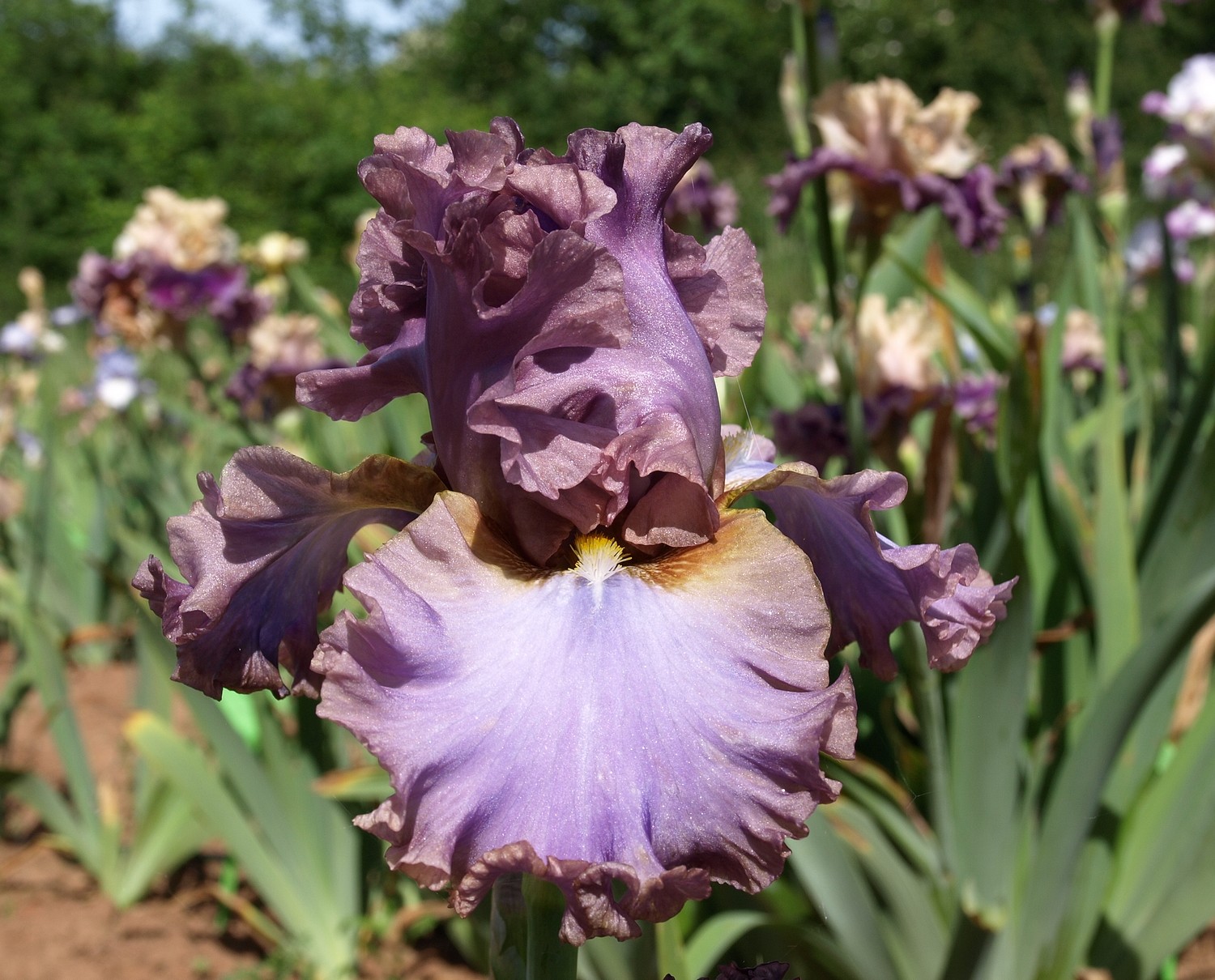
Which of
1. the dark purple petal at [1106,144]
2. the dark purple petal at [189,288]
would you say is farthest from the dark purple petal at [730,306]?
the dark purple petal at [189,288]

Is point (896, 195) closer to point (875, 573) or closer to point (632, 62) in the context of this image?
point (875, 573)

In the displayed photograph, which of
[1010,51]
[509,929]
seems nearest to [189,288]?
[509,929]

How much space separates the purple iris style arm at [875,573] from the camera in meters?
0.63

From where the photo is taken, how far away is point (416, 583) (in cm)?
57

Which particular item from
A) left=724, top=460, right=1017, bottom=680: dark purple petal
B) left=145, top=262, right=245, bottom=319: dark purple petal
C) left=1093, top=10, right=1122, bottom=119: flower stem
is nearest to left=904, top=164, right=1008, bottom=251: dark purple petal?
left=1093, top=10, right=1122, bottom=119: flower stem

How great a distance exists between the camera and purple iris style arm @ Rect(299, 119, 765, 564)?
0.61 m

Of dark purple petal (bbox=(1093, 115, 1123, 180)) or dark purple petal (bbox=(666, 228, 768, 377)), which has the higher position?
dark purple petal (bbox=(1093, 115, 1123, 180))

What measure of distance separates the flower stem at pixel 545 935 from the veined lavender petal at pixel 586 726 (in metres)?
0.09

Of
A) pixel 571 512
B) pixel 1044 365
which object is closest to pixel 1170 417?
pixel 1044 365

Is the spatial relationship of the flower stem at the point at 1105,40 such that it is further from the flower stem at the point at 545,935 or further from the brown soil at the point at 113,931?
the flower stem at the point at 545,935

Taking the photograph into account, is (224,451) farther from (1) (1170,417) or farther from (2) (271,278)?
(1) (1170,417)

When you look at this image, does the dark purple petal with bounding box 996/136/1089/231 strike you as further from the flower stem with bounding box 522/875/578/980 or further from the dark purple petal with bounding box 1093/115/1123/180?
the flower stem with bounding box 522/875/578/980

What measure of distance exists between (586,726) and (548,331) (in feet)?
0.75

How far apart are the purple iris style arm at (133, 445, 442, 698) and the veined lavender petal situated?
10cm
